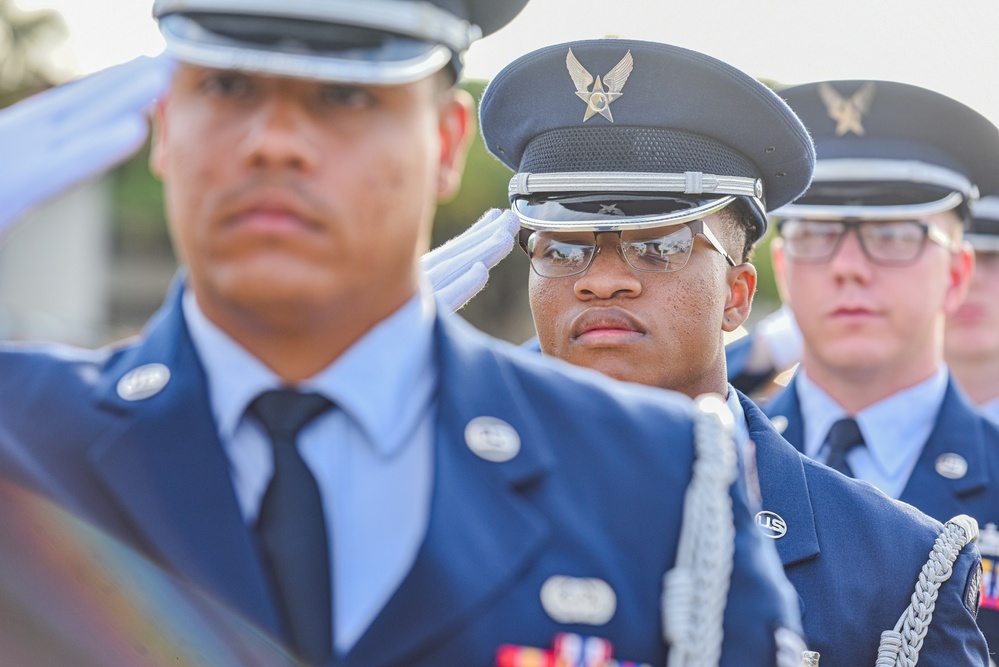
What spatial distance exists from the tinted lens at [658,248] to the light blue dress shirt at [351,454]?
1.73 m

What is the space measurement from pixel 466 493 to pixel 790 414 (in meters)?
3.27

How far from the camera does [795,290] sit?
5.20 meters

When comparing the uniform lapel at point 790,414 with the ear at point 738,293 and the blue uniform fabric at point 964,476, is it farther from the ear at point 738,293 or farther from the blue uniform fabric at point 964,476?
the ear at point 738,293

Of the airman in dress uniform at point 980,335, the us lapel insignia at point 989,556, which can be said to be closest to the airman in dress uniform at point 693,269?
the us lapel insignia at point 989,556

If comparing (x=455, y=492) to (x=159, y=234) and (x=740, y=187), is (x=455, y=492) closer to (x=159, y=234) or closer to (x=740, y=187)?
(x=740, y=187)

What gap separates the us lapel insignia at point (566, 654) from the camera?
2.00 metres

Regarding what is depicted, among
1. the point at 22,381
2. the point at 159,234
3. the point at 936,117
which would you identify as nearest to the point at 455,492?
the point at 22,381

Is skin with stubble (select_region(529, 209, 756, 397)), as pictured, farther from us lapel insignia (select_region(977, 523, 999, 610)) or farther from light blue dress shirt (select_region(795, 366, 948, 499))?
us lapel insignia (select_region(977, 523, 999, 610))

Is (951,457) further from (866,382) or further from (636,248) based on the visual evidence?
(636,248)

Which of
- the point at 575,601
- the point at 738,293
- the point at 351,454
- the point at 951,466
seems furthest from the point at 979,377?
the point at 351,454

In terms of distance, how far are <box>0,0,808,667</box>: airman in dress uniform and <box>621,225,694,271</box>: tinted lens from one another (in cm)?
151

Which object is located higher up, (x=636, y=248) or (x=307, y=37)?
(x=307, y=37)

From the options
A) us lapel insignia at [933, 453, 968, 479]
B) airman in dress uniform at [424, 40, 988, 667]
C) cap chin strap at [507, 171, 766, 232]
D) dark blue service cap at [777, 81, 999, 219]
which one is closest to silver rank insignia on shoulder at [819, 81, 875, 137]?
dark blue service cap at [777, 81, 999, 219]

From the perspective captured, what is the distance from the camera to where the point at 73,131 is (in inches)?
73.9
